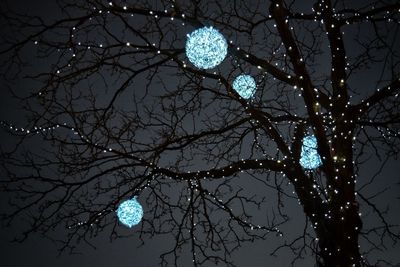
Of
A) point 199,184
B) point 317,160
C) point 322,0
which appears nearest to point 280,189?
point 317,160

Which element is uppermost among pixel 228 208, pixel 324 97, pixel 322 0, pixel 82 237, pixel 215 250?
pixel 322 0

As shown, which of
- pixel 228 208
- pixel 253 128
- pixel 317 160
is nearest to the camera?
pixel 317 160

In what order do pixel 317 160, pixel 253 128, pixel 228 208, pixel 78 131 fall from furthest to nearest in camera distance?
pixel 253 128, pixel 228 208, pixel 317 160, pixel 78 131

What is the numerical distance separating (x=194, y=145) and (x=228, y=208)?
108 cm

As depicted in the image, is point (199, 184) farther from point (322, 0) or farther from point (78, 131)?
point (322, 0)

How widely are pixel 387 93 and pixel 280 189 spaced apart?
1926mm

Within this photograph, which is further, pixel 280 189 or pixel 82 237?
pixel 280 189

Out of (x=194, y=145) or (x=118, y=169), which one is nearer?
(x=118, y=169)

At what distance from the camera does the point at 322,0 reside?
5781mm

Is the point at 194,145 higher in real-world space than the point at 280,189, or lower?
higher

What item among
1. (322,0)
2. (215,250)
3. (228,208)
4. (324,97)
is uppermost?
(322,0)

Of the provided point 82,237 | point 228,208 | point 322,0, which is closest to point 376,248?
point 228,208

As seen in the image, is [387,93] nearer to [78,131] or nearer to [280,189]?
[280,189]

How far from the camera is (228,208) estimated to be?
5992mm
